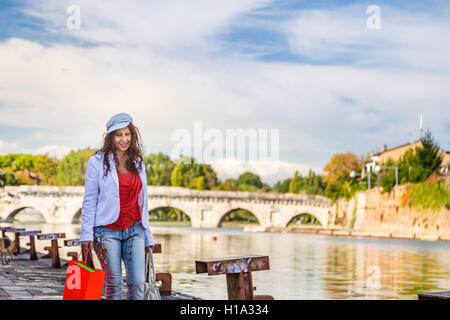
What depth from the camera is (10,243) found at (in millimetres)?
11695

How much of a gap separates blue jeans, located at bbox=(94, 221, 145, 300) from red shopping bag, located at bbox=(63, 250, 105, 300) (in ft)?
0.81

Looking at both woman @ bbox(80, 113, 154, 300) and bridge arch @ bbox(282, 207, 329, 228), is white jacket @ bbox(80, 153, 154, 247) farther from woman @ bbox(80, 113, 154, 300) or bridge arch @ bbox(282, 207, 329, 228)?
bridge arch @ bbox(282, 207, 329, 228)

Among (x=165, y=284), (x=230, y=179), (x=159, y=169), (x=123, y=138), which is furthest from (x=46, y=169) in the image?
(x=123, y=138)

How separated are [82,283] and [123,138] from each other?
966 mm

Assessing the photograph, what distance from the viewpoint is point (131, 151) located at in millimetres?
4340

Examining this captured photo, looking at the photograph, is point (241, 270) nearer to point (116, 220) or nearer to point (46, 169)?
point (116, 220)

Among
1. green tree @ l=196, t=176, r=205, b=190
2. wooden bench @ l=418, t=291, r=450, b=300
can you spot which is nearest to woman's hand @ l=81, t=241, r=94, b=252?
wooden bench @ l=418, t=291, r=450, b=300

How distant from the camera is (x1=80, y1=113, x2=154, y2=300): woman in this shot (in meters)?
4.16

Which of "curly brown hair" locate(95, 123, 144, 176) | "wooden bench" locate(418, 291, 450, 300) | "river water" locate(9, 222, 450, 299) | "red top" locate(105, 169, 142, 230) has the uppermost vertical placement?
"curly brown hair" locate(95, 123, 144, 176)

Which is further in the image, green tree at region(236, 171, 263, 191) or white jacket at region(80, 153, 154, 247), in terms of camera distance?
green tree at region(236, 171, 263, 191)

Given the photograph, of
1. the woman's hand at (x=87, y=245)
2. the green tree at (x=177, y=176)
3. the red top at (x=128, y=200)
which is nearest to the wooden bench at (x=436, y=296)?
the red top at (x=128, y=200)

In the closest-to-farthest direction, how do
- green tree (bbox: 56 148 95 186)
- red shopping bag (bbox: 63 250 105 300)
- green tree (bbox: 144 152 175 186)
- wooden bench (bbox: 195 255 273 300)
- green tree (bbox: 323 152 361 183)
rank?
red shopping bag (bbox: 63 250 105 300), wooden bench (bbox: 195 255 273 300), green tree (bbox: 323 152 361 183), green tree (bbox: 56 148 95 186), green tree (bbox: 144 152 175 186)

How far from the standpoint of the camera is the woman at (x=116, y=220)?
4.16 metres
